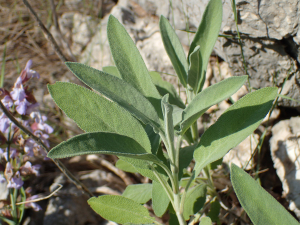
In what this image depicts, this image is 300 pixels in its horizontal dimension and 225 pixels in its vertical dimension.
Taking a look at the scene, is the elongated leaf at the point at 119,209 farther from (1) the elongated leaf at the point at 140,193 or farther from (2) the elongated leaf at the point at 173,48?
(2) the elongated leaf at the point at 173,48

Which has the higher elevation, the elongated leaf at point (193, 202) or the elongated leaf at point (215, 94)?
the elongated leaf at point (215, 94)

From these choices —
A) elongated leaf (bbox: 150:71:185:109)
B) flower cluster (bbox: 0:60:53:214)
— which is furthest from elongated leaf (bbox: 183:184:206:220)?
flower cluster (bbox: 0:60:53:214)

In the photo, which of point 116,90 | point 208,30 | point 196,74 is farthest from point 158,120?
point 208,30

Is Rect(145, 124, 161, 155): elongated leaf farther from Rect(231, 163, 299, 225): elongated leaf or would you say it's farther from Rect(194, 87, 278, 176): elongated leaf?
Rect(231, 163, 299, 225): elongated leaf

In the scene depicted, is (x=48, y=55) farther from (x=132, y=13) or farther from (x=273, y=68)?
(x=273, y=68)

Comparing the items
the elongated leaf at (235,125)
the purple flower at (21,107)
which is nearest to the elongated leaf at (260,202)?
the elongated leaf at (235,125)

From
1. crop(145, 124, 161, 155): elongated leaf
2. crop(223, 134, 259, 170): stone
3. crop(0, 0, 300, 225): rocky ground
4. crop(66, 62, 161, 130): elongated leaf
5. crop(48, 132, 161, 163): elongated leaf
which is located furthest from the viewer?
crop(223, 134, 259, 170): stone

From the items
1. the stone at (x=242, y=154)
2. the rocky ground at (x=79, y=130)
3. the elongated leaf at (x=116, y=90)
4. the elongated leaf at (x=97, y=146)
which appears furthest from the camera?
the stone at (x=242, y=154)
